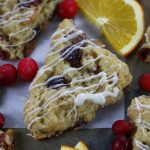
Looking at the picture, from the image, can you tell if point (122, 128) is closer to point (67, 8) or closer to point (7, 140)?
point (7, 140)

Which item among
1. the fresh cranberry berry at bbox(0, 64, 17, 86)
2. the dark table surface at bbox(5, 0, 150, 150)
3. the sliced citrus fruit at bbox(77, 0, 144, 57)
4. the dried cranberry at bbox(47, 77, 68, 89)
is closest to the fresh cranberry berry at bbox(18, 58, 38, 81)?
the fresh cranberry berry at bbox(0, 64, 17, 86)

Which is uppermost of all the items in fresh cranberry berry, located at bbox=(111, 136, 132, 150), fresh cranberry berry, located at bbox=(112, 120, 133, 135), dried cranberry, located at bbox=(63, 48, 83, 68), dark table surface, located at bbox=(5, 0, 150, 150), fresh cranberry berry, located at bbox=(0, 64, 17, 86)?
dried cranberry, located at bbox=(63, 48, 83, 68)

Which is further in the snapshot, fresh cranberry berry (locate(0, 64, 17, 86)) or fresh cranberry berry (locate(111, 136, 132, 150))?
fresh cranberry berry (locate(0, 64, 17, 86))

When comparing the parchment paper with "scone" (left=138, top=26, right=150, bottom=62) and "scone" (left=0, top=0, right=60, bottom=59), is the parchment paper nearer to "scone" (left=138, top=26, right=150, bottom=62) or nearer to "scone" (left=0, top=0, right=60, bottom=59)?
"scone" (left=0, top=0, right=60, bottom=59)

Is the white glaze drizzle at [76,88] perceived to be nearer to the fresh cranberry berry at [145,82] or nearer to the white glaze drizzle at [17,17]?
the fresh cranberry berry at [145,82]

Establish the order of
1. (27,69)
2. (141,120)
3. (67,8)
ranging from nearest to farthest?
(141,120)
(27,69)
(67,8)

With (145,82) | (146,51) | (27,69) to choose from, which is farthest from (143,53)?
(27,69)

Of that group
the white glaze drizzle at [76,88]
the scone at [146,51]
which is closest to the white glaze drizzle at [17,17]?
the white glaze drizzle at [76,88]
